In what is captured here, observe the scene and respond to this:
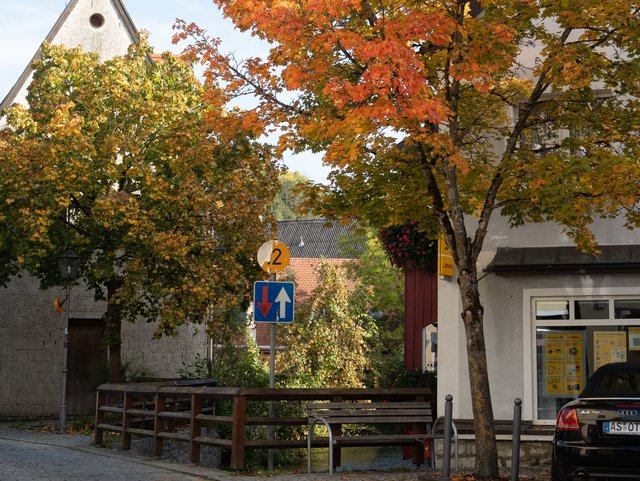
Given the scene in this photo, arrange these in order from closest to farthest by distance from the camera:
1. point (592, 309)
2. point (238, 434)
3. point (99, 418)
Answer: point (238, 434), point (592, 309), point (99, 418)

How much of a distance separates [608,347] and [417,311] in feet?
23.3

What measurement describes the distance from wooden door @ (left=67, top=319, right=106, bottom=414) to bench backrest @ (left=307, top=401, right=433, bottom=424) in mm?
15941

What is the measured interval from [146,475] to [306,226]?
232 ft

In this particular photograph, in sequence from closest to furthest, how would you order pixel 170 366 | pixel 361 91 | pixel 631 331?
pixel 361 91 < pixel 631 331 < pixel 170 366

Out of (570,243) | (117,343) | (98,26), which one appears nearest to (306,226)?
(98,26)

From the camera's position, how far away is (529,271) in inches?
618

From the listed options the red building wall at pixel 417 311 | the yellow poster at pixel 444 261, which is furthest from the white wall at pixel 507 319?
the red building wall at pixel 417 311

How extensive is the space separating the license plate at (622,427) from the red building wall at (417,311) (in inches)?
470

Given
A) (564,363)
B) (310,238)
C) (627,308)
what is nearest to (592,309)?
(627,308)

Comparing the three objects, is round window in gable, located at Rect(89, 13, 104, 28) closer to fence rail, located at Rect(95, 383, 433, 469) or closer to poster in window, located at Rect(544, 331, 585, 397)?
fence rail, located at Rect(95, 383, 433, 469)

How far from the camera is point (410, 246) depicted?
1942 centimetres

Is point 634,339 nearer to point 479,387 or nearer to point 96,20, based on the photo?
point 479,387

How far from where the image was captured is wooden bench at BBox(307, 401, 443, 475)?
44.6 feet

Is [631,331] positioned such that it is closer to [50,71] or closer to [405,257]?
[405,257]
